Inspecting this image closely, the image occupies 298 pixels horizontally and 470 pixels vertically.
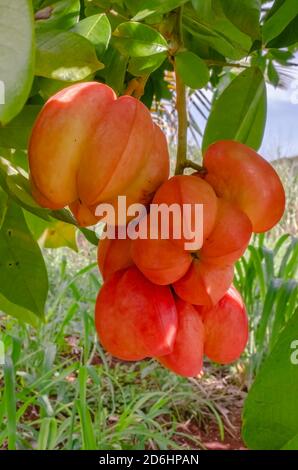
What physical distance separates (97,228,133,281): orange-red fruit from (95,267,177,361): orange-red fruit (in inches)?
0.6

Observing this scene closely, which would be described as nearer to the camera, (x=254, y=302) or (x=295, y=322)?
(x=295, y=322)

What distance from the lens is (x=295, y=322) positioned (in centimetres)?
37

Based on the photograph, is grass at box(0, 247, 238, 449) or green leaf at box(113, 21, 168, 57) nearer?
green leaf at box(113, 21, 168, 57)

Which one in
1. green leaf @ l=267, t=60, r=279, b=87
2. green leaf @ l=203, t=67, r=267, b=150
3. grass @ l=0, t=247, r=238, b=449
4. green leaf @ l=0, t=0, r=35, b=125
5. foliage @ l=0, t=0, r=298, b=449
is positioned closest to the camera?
green leaf @ l=0, t=0, r=35, b=125

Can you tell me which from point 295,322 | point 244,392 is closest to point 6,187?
point 295,322

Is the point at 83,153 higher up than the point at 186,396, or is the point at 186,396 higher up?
the point at 83,153

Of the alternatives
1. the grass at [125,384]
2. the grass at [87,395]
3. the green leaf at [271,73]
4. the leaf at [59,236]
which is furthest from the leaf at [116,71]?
the grass at [125,384]

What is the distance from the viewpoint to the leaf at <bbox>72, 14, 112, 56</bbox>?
426 mm

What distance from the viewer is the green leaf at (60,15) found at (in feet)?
Answer: 1.46

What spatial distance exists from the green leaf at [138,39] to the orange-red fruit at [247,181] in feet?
0.28

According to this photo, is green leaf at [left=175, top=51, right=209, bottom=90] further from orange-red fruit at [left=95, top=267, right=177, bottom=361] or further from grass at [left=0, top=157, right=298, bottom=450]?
grass at [left=0, top=157, right=298, bottom=450]

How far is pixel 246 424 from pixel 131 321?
0.10 metres

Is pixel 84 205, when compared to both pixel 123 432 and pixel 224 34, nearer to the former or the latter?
pixel 224 34

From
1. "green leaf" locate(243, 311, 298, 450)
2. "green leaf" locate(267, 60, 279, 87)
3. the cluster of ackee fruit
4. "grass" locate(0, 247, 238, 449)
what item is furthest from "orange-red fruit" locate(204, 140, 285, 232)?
"grass" locate(0, 247, 238, 449)
